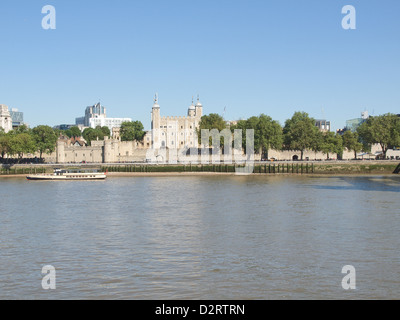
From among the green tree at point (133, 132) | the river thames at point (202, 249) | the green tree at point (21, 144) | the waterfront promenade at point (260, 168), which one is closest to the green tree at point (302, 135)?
the waterfront promenade at point (260, 168)

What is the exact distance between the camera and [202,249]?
23703 millimetres

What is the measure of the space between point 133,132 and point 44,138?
1327 inches

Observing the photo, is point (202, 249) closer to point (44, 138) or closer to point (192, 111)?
point (44, 138)

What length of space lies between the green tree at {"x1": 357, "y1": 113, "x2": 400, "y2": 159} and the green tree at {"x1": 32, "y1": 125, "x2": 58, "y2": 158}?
68.4m

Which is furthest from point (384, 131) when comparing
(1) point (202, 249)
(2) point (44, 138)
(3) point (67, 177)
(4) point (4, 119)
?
(4) point (4, 119)

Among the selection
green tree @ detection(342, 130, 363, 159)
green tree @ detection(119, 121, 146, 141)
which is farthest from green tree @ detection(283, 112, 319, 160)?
green tree @ detection(119, 121, 146, 141)

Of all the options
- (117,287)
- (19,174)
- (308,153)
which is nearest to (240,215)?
(117,287)

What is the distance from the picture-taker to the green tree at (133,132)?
5576 inches

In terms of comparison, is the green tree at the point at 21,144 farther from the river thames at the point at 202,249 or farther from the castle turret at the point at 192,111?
the river thames at the point at 202,249

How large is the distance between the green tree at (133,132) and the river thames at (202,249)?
10013 cm

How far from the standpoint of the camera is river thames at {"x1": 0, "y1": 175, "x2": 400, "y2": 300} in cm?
1773

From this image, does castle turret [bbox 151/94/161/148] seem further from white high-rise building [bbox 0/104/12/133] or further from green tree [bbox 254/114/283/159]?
white high-rise building [bbox 0/104/12/133]

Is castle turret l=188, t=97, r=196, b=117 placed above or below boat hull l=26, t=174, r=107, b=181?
above

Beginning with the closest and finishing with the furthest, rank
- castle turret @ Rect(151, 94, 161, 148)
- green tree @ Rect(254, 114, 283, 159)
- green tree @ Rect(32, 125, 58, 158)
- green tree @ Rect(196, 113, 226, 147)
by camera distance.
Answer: green tree @ Rect(254, 114, 283, 159) → green tree @ Rect(32, 125, 58, 158) → green tree @ Rect(196, 113, 226, 147) → castle turret @ Rect(151, 94, 161, 148)
